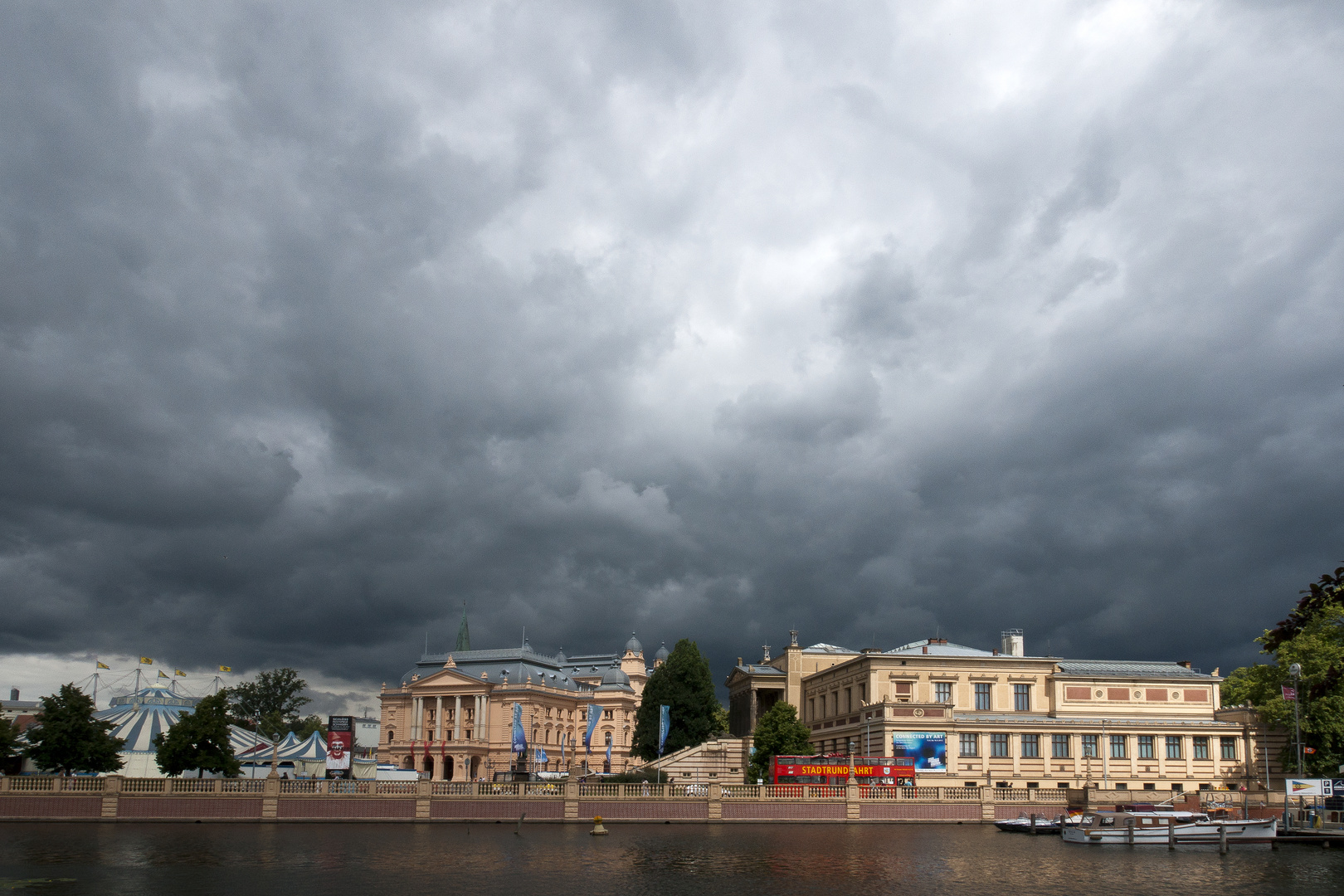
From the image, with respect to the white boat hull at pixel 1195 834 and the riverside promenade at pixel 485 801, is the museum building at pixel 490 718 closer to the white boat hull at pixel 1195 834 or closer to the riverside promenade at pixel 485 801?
the riverside promenade at pixel 485 801

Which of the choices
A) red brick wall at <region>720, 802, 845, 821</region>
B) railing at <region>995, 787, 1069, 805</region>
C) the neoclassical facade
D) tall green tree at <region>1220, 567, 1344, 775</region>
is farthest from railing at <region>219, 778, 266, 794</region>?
the neoclassical facade

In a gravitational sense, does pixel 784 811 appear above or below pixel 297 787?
below

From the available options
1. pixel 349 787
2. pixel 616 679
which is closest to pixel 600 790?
pixel 349 787

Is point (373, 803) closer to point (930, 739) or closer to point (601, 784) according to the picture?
point (601, 784)

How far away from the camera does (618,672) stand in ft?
603

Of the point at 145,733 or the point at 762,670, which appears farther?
the point at 762,670

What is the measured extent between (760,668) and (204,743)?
57956 mm

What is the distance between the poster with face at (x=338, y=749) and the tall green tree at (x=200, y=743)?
987cm

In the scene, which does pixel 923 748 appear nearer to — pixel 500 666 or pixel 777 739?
pixel 777 739

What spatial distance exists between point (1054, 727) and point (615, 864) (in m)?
49.2

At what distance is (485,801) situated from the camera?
6094 cm

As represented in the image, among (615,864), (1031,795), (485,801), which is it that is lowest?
(485,801)

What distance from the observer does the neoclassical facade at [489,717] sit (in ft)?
513

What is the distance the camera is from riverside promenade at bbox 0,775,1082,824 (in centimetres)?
5828
